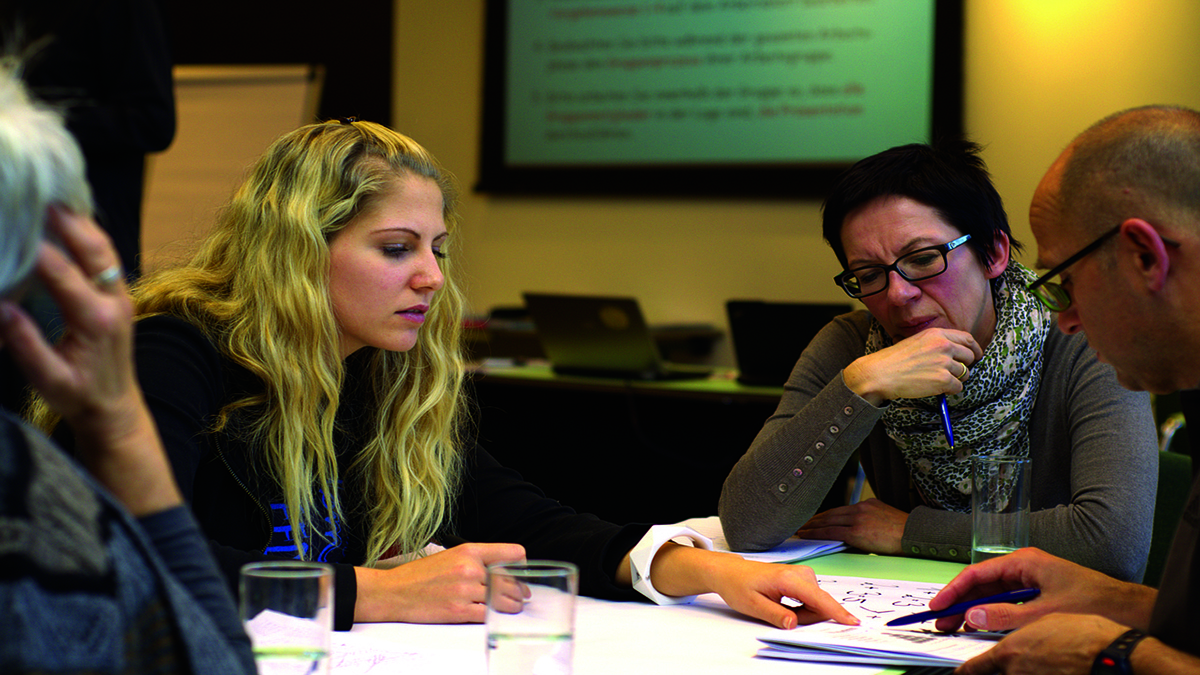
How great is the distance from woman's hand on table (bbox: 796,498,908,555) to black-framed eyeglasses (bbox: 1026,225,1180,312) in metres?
0.49

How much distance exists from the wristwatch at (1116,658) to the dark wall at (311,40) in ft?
14.4

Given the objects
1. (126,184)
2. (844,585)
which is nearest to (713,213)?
(126,184)

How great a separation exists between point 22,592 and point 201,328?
89 cm

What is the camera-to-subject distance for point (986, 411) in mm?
1741

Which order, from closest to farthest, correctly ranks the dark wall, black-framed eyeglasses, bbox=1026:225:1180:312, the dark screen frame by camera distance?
black-framed eyeglasses, bbox=1026:225:1180:312 < the dark screen frame < the dark wall

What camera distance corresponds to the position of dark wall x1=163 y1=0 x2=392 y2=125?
5.08 m

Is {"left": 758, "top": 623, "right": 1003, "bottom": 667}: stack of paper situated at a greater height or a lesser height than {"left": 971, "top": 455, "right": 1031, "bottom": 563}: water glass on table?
lesser

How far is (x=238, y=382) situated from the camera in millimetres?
1460

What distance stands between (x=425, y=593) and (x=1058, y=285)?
78 cm

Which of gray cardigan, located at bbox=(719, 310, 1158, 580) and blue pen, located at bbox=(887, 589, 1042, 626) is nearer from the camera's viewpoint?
blue pen, located at bbox=(887, 589, 1042, 626)

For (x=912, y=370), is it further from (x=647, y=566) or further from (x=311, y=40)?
(x=311, y=40)

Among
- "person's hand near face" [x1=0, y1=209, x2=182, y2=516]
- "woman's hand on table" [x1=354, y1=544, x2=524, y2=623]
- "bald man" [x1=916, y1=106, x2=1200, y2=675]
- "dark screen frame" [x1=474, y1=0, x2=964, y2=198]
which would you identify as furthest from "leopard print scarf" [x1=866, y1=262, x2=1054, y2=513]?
"dark screen frame" [x1=474, y1=0, x2=964, y2=198]

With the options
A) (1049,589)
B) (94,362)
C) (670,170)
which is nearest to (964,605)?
(1049,589)

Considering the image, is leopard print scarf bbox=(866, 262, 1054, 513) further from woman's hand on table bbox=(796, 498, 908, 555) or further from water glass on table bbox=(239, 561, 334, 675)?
water glass on table bbox=(239, 561, 334, 675)
